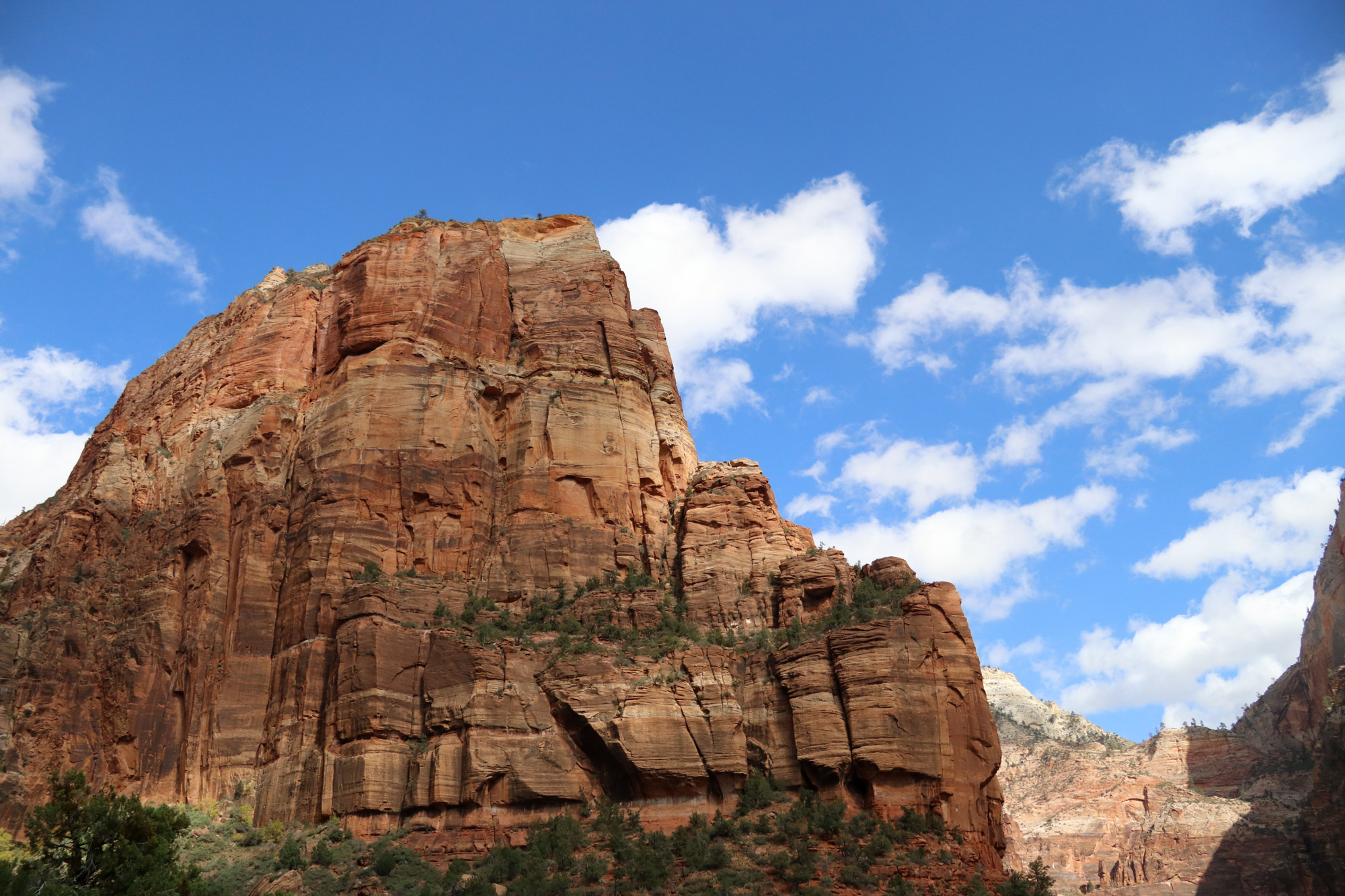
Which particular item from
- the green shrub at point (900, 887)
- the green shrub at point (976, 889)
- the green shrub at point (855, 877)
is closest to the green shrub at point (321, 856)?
the green shrub at point (855, 877)

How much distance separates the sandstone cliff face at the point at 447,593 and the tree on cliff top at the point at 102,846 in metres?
10.8

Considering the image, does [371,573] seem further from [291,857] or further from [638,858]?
[638,858]

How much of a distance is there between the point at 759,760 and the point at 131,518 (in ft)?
109

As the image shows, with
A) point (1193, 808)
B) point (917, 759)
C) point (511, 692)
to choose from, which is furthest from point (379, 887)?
point (1193, 808)

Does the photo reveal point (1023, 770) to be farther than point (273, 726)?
Yes

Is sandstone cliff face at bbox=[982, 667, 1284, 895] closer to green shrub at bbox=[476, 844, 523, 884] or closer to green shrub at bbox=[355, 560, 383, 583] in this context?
green shrub at bbox=[476, 844, 523, 884]

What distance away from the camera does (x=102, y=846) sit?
36.8m

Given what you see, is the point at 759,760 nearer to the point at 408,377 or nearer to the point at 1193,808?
the point at 408,377

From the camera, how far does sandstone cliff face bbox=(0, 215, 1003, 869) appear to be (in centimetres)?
4878

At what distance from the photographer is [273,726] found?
52.1m

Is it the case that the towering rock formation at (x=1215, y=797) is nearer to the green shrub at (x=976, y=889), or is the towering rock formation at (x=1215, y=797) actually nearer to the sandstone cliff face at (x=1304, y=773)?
the sandstone cliff face at (x=1304, y=773)

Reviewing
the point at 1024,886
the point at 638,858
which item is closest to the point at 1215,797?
the point at 1024,886

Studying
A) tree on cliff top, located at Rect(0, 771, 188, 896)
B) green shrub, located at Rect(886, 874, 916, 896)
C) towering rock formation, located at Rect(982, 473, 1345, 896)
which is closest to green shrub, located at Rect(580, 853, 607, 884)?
green shrub, located at Rect(886, 874, 916, 896)

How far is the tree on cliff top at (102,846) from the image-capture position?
35.7m
